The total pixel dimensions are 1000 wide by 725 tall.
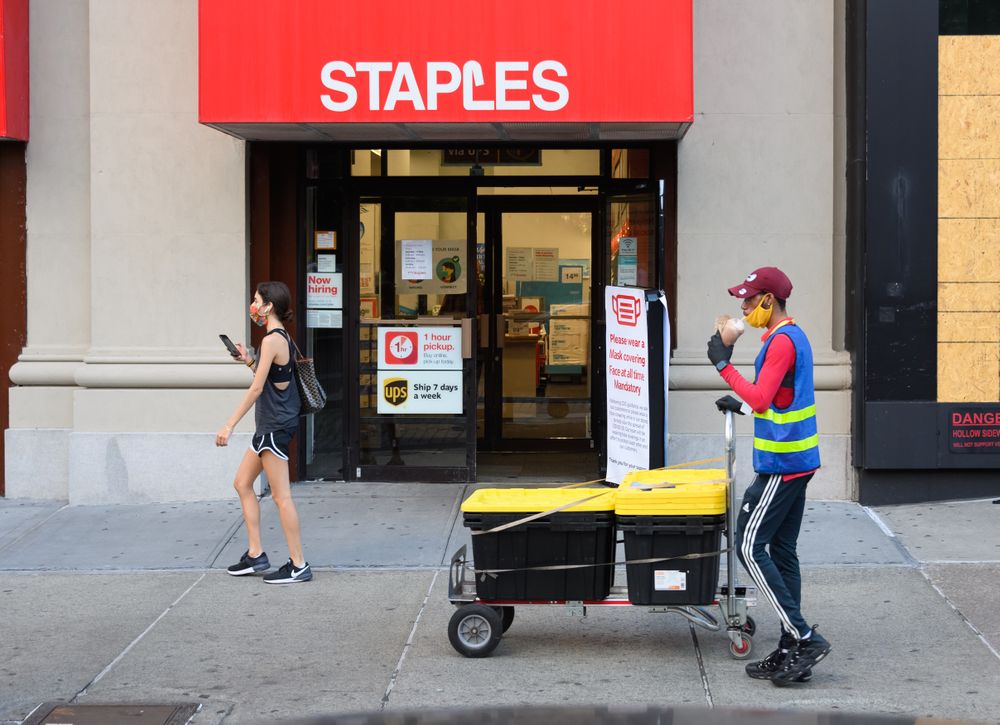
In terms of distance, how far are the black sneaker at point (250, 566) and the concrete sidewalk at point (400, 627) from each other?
8cm

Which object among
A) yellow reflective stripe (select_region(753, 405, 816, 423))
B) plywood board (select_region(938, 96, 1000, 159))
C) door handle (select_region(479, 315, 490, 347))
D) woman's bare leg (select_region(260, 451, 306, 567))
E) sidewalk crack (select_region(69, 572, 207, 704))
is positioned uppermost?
plywood board (select_region(938, 96, 1000, 159))

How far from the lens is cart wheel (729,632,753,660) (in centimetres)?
599

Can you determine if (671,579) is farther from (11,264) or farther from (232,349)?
(11,264)

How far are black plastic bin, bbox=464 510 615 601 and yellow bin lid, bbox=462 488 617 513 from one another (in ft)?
0.09

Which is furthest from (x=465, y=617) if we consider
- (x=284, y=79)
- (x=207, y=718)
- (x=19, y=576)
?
(x=284, y=79)

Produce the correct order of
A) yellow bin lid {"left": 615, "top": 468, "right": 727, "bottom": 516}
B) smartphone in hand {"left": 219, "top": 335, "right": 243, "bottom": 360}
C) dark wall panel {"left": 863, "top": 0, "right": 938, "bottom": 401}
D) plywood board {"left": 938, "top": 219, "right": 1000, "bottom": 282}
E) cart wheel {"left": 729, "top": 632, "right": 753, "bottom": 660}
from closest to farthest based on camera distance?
yellow bin lid {"left": 615, "top": 468, "right": 727, "bottom": 516}, cart wheel {"left": 729, "top": 632, "right": 753, "bottom": 660}, smartphone in hand {"left": 219, "top": 335, "right": 243, "bottom": 360}, dark wall panel {"left": 863, "top": 0, "right": 938, "bottom": 401}, plywood board {"left": 938, "top": 219, "right": 1000, "bottom": 282}

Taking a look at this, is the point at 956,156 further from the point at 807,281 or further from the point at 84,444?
the point at 84,444

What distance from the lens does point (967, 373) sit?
9.34 m

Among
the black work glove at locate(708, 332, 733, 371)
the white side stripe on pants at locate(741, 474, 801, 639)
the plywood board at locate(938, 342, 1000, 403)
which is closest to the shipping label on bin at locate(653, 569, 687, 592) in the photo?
the white side stripe on pants at locate(741, 474, 801, 639)

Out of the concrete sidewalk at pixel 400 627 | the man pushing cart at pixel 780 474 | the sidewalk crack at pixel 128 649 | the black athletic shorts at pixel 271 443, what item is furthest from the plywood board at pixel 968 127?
the sidewalk crack at pixel 128 649

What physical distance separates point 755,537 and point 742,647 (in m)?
0.65

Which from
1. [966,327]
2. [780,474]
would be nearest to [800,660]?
[780,474]

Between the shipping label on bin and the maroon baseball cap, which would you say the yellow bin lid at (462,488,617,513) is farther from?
the maroon baseball cap

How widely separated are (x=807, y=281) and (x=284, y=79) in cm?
418
